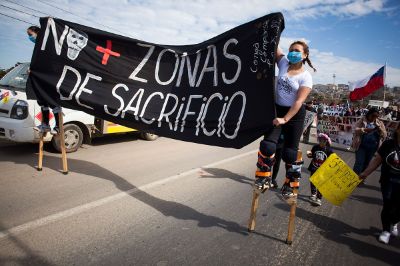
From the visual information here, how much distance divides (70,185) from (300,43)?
413 cm

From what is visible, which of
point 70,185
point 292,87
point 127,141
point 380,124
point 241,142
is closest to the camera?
point 292,87

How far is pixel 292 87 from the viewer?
11.7 ft

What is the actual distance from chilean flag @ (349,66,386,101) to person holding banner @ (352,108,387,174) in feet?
22.4

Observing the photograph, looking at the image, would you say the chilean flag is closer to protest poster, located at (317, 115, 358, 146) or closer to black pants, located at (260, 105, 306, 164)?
protest poster, located at (317, 115, 358, 146)

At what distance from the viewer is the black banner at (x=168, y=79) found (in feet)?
12.3

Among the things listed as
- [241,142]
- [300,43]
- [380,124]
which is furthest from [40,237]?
[380,124]

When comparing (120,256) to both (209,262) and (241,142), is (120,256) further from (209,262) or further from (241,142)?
(241,142)

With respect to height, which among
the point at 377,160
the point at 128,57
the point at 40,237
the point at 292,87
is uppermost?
the point at 128,57

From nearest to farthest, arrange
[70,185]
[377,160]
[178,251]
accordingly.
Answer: [178,251], [377,160], [70,185]

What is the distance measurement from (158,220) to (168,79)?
2.15m

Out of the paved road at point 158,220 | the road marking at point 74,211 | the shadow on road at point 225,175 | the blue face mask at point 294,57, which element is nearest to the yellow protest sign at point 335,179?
the paved road at point 158,220

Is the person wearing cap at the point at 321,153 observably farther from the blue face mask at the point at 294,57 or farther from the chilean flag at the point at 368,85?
the chilean flag at the point at 368,85

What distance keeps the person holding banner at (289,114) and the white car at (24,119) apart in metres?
5.19

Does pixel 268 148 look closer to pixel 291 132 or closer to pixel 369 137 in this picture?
pixel 291 132
